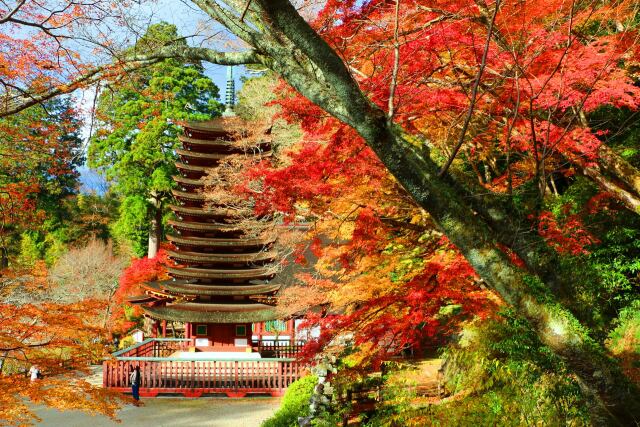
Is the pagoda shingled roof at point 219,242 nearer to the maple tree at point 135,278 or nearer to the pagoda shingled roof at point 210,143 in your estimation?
the pagoda shingled roof at point 210,143

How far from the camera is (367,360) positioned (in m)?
7.71

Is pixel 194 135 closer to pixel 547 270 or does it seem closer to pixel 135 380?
pixel 135 380

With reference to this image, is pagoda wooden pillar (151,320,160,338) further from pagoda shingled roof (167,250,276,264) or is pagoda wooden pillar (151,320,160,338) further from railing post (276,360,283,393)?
railing post (276,360,283,393)

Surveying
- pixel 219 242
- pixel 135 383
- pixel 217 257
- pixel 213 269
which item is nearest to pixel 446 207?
pixel 135 383

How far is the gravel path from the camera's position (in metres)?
10.1

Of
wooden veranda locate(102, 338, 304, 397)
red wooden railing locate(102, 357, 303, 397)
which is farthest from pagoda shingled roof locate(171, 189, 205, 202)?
red wooden railing locate(102, 357, 303, 397)

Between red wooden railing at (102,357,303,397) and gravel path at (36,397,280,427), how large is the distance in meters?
0.26

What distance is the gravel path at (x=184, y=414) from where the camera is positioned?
10.1 meters

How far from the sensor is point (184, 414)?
10758 mm

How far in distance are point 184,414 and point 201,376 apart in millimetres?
1911

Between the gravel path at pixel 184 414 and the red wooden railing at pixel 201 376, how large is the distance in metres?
0.26

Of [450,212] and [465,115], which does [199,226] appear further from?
[450,212]

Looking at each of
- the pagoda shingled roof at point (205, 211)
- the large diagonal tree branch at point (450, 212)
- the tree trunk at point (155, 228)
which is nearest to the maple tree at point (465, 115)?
the large diagonal tree branch at point (450, 212)

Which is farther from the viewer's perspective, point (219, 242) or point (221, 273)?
point (219, 242)
